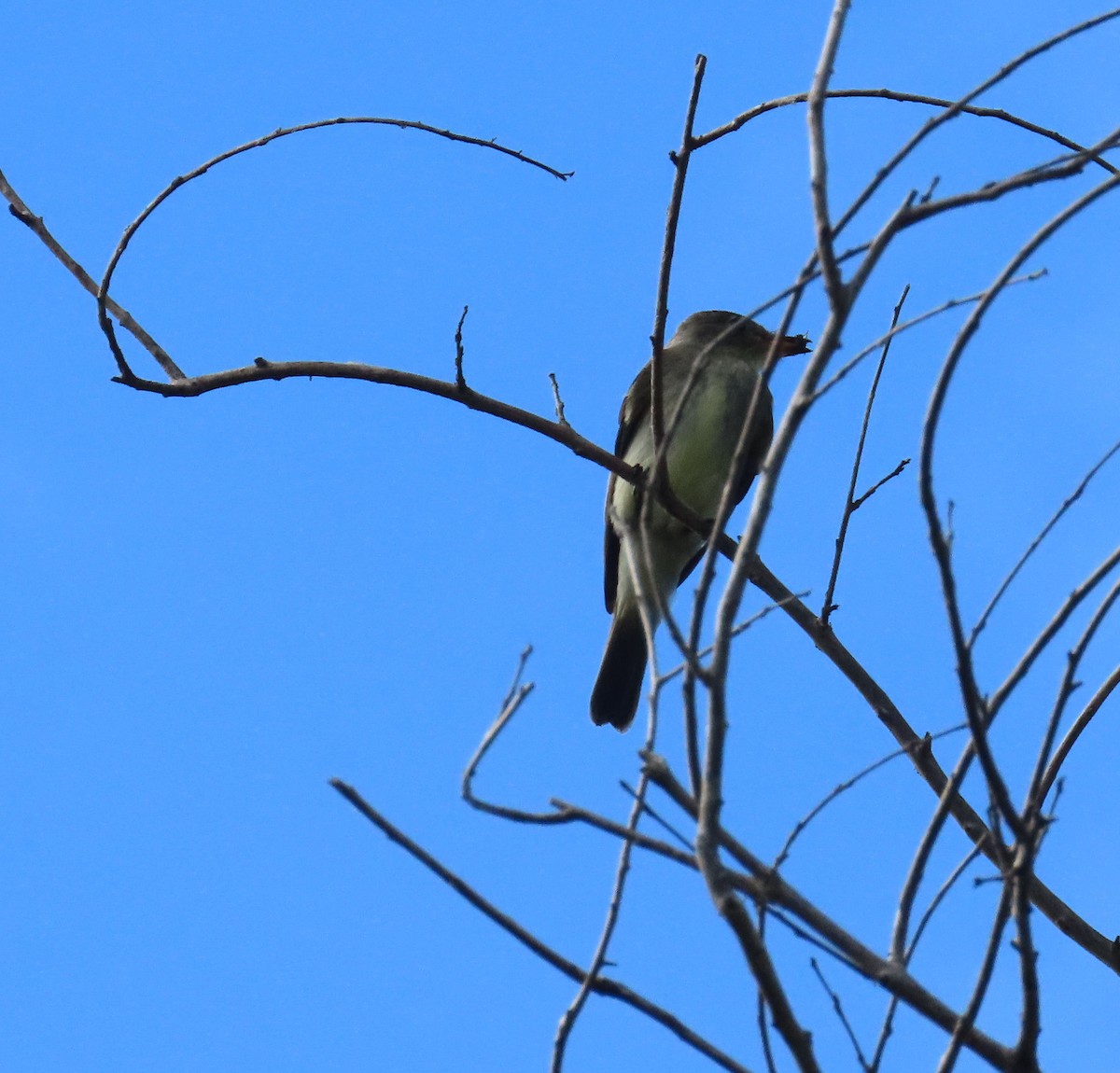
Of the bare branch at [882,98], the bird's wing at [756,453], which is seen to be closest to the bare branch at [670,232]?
the bare branch at [882,98]

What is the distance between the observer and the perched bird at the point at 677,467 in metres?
7.56

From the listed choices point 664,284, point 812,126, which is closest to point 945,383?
point 812,126

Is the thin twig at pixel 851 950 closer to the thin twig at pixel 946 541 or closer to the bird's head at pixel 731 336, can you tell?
the thin twig at pixel 946 541

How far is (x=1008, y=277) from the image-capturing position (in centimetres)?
217

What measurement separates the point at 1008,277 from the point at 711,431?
5527 mm

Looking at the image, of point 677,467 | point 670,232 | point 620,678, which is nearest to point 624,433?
point 677,467

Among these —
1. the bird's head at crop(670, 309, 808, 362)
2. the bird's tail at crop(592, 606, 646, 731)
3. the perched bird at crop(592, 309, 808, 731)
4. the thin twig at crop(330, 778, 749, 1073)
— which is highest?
the bird's head at crop(670, 309, 808, 362)

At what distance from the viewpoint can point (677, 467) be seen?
7645 mm

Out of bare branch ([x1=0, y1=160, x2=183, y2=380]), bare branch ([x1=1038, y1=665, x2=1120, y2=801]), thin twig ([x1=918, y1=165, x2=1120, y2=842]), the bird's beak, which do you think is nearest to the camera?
thin twig ([x1=918, y1=165, x2=1120, y2=842])

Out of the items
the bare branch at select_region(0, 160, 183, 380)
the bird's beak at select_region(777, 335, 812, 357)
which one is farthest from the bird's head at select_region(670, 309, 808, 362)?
the bare branch at select_region(0, 160, 183, 380)

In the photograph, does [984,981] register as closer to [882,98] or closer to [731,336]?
[882,98]

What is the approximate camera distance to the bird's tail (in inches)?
294

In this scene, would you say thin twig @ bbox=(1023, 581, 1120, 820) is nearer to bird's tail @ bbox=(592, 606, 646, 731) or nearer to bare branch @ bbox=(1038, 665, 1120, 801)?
bare branch @ bbox=(1038, 665, 1120, 801)

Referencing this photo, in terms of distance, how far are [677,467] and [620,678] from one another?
1047 millimetres
